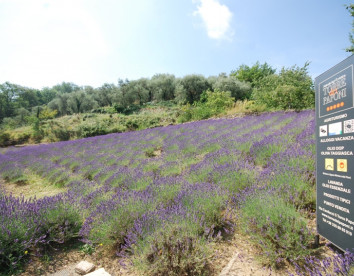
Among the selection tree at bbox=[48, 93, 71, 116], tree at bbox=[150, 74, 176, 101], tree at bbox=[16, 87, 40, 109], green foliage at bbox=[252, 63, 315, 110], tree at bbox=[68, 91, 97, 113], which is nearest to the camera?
green foliage at bbox=[252, 63, 315, 110]

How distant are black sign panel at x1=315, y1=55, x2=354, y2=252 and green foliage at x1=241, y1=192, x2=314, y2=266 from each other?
0.22 metres

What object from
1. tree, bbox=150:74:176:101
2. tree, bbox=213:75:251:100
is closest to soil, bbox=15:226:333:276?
tree, bbox=213:75:251:100

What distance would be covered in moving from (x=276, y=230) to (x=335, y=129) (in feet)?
3.38

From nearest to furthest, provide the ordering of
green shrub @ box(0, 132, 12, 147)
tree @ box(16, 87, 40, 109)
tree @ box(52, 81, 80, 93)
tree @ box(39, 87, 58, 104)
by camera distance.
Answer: green shrub @ box(0, 132, 12, 147)
tree @ box(16, 87, 40, 109)
tree @ box(39, 87, 58, 104)
tree @ box(52, 81, 80, 93)

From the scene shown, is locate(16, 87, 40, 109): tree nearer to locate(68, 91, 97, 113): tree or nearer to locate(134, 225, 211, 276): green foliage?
locate(68, 91, 97, 113): tree

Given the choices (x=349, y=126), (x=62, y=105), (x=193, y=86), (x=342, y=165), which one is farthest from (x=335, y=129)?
(x=62, y=105)

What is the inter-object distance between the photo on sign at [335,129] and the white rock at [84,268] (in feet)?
8.71

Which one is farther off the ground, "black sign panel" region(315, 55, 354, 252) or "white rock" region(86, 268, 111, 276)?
"black sign panel" region(315, 55, 354, 252)

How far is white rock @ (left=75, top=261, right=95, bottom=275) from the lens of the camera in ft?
6.88

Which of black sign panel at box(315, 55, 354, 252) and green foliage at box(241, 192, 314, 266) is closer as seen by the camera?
black sign panel at box(315, 55, 354, 252)

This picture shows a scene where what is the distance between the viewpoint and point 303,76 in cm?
1602

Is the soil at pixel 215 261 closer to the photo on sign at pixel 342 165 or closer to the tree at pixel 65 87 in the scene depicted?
the photo on sign at pixel 342 165

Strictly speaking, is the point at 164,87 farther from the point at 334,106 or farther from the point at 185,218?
the point at 334,106

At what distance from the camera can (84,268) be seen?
2109mm
